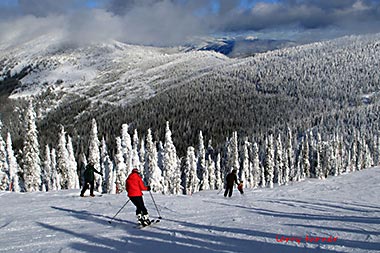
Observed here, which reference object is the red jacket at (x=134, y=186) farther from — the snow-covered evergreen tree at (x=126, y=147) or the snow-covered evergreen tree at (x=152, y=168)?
the snow-covered evergreen tree at (x=152, y=168)

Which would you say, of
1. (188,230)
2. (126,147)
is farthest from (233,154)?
(188,230)

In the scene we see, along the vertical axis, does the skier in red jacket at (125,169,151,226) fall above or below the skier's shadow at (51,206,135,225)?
above

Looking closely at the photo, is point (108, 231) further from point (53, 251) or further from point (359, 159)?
point (359, 159)

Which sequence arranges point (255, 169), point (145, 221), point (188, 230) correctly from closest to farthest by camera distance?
point (188, 230) < point (145, 221) < point (255, 169)

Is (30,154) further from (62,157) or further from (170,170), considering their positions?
(170,170)

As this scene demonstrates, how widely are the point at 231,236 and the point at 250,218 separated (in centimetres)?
344

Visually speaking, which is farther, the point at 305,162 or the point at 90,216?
the point at 305,162

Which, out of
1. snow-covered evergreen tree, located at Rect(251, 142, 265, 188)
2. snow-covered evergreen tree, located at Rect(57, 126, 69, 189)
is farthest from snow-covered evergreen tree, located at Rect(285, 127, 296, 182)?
snow-covered evergreen tree, located at Rect(57, 126, 69, 189)

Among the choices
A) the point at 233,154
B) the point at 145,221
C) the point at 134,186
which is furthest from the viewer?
the point at 233,154

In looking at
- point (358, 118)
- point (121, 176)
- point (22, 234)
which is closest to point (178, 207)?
point (22, 234)

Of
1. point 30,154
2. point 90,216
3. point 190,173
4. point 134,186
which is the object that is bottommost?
point 190,173

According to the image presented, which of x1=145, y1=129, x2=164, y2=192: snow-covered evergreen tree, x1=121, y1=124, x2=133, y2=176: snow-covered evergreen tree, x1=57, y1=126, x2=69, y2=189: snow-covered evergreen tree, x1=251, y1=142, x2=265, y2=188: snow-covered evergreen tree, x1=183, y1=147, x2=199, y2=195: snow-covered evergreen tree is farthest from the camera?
x1=251, y1=142, x2=265, y2=188: snow-covered evergreen tree

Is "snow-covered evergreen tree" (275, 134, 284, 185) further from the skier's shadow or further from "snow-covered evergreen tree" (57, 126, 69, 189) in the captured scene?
the skier's shadow

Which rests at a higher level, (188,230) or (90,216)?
(90,216)
